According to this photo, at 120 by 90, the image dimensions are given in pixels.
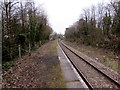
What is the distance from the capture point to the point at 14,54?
40.1 feet

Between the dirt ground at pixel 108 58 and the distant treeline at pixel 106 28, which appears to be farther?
the distant treeline at pixel 106 28

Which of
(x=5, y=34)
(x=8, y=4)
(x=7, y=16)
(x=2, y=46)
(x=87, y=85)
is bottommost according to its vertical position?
(x=87, y=85)

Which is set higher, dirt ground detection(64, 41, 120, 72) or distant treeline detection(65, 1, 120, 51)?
distant treeline detection(65, 1, 120, 51)

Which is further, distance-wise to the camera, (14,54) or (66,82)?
(14,54)

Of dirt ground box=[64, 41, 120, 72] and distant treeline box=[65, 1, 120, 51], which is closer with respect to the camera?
dirt ground box=[64, 41, 120, 72]

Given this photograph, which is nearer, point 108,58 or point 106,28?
point 108,58

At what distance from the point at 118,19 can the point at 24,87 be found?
54.6 ft

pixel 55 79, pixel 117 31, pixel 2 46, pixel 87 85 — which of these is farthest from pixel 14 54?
pixel 117 31

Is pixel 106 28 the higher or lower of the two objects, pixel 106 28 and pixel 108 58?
the higher

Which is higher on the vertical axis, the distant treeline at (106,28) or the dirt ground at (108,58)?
the distant treeline at (106,28)

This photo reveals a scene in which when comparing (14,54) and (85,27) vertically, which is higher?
(85,27)

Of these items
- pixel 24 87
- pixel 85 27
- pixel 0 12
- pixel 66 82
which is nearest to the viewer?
pixel 24 87

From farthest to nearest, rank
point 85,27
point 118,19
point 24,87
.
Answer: point 85,27 → point 118,19 → point 24,87

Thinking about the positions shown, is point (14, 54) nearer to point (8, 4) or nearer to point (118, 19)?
point (8, 4)
